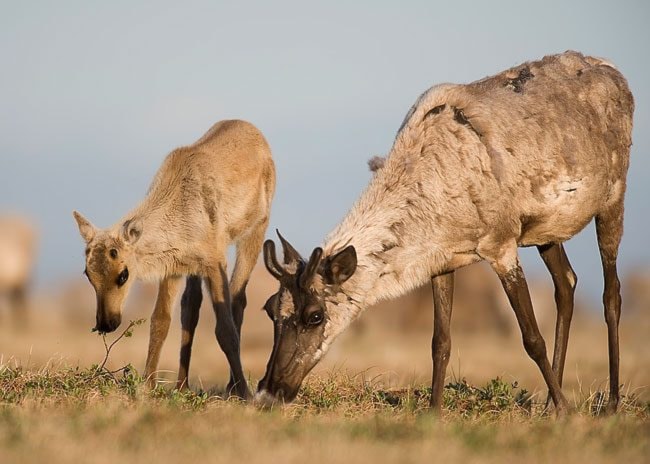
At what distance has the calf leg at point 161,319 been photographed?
11.6 meters

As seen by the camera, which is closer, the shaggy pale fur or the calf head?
the shaggy pale fur

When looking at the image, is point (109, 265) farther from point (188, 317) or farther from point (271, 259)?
point (271, 259)

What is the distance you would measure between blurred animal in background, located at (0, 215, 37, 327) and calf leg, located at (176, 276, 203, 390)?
21.6 metres

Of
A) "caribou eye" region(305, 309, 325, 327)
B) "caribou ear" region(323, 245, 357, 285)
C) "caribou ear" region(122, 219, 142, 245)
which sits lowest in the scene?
"caribou eye" region(305, 309, 325, 327)

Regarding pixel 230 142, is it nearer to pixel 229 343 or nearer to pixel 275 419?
pixel 229 343

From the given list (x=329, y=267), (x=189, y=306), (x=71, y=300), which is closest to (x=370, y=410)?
(x=329, y=267)

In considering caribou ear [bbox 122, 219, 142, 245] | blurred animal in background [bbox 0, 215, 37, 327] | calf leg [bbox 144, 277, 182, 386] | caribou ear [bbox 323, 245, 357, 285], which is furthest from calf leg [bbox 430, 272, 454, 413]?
blurred animal in background [bbox 0, 215, 37, 327]

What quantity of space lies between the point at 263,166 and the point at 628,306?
83.1 ft

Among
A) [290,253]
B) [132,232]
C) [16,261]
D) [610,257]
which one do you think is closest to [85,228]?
[132,232]

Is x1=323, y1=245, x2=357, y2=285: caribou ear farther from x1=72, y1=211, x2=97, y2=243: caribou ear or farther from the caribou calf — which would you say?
x1=72, y1=211, x2=97, y2=243: caribou ear

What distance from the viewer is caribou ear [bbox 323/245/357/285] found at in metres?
8.67

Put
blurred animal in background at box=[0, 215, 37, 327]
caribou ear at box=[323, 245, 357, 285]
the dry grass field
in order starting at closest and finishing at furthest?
the dry grass field < caribou ear at box=[323, 245, 357, 285] < blurred animal in background at box=[0, 215, 37, 327]

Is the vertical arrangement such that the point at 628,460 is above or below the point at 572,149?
below

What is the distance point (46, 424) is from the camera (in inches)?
257
